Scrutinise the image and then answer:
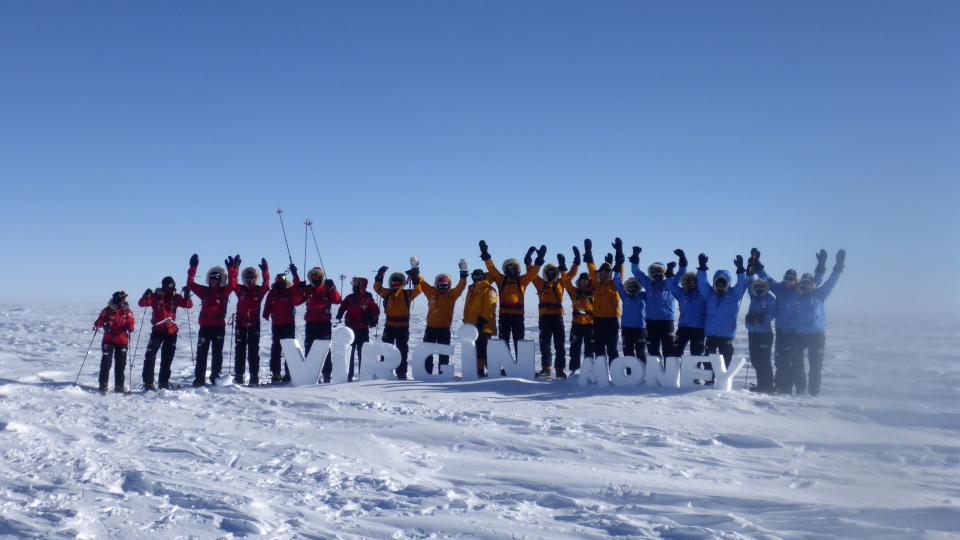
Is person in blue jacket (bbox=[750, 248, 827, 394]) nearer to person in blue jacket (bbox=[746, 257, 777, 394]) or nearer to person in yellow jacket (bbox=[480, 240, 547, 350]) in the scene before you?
person in blue jacket (bbox=[746, 257, 777, 394])

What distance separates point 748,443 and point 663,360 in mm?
3332

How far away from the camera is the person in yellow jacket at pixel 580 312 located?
9.91 metres

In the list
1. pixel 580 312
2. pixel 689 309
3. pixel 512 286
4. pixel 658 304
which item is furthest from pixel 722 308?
pixel 512 286

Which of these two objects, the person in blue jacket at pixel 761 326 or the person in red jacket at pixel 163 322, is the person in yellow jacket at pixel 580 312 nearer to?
the person in blue jacket at pixel 761 326

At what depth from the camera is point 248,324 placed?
972cm

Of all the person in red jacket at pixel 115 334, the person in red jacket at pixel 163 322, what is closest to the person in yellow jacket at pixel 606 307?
the person in red jacket at pixel 163 322

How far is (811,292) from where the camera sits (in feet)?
28.0

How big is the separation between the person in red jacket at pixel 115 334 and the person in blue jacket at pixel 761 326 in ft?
25.0

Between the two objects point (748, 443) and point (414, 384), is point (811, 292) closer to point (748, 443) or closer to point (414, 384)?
point (748, 443)

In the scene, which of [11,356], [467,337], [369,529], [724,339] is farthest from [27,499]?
[11,356]

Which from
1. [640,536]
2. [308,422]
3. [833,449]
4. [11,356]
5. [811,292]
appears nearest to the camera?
[640,536]

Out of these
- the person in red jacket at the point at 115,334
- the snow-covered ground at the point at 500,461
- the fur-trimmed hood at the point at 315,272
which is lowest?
the snow-covered ground at the point at 500,461

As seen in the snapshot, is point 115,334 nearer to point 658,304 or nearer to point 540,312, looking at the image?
point 540,312

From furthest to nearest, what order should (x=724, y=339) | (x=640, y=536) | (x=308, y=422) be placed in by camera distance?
(x=724, y=339) < (x=308, y=422) < (x=640, y=536)
